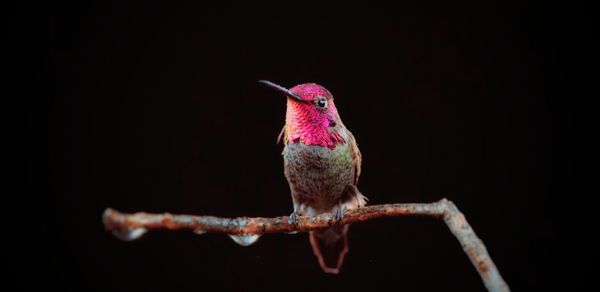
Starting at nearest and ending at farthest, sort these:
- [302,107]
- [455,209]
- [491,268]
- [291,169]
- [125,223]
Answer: [125,223], [491,268], [455,209], [302,107], [291,169]

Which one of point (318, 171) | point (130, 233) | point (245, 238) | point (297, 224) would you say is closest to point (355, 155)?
point (318, 171)

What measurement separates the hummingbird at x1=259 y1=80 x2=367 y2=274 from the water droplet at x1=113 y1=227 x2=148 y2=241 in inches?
22.5

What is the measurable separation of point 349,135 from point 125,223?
105cm

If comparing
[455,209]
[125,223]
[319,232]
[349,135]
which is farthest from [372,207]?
[125,223]

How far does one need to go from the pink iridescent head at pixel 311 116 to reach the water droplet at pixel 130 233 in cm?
75

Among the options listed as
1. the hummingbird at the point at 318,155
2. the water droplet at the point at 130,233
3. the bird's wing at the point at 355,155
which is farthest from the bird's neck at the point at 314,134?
the water droplet at the point at 130,233

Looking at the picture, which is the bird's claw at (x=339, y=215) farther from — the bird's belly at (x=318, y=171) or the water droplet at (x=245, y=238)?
the water droplet at (x=245, y=238)

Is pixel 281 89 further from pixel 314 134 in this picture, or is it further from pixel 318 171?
pixel 318 171

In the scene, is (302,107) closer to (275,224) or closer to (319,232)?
(275,224)

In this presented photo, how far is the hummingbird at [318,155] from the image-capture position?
190 cm

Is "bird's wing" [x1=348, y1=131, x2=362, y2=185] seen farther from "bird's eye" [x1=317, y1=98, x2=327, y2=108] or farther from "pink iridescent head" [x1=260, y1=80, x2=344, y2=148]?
"bird's eye" [x1=317, y1=98, x2=327, y2=108]

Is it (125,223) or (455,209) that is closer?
(125,223)

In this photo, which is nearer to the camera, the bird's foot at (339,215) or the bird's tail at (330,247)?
the bird's foot at (339,215)

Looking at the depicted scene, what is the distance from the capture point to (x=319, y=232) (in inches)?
91.0
